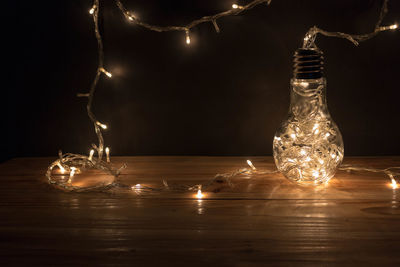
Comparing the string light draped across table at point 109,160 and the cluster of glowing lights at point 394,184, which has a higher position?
the string light draped across table at point 109,160

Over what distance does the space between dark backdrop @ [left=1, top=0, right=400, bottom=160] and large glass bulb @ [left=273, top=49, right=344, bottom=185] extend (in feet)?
0.77

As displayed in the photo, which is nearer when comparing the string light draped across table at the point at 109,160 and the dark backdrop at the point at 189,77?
the string light draped across table at the point at 109,160

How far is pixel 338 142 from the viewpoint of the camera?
900 mm

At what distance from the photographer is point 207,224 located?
713 millimetres

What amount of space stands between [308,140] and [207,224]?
31 centimetres

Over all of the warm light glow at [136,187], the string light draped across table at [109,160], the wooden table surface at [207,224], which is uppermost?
the string light draped across table at [109,160]

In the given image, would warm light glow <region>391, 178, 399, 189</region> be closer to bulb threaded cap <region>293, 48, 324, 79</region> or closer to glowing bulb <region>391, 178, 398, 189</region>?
glowing bulb <region>391, 178, 398, 189</region>

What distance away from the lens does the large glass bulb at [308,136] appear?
889 mm

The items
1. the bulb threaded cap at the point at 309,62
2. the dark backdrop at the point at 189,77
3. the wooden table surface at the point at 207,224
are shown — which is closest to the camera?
the wooden table surface at the point at 207,224

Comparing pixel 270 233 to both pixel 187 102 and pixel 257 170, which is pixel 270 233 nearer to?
pixel 257 170

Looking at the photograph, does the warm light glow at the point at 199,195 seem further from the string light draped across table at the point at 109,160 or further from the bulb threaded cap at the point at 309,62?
the bulb threaded cap at the point at 309,62

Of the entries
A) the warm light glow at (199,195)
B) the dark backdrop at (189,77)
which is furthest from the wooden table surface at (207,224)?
the dark backdrop at (189,77)

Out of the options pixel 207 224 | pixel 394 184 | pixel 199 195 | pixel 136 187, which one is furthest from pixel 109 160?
pixel 394 184

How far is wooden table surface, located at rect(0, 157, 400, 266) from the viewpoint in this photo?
0.60 metres
